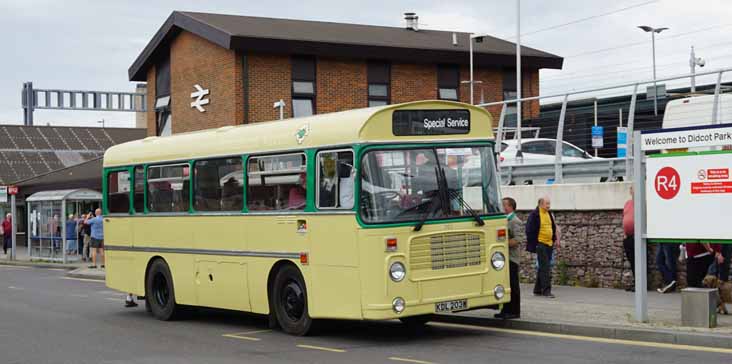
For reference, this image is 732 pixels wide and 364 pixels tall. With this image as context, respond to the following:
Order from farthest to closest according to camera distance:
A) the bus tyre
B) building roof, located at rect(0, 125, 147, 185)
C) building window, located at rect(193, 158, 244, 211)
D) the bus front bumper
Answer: building roof, located at rect(0, 125, 147, 185)
the bus tyre
building window, located at rect(193, 158, 244, 211)
the bus front bumper

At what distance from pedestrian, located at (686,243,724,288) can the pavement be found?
2.54m

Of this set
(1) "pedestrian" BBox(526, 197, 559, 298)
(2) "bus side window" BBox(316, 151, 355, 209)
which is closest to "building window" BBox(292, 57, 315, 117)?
(1) "pedestrian" BBox(526, 197, 559, 298)

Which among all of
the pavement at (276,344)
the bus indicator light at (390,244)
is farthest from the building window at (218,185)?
the bus indicator light at (390,244)

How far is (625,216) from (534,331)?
4.38 m

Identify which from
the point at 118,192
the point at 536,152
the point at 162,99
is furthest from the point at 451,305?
the point at 162,99

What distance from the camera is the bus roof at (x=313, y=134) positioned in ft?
42.3

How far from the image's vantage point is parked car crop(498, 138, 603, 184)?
21828mm

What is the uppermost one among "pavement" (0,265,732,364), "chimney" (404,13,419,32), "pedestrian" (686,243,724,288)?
"chimney" (404,13,419,32)

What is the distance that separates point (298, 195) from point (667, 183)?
15.2 feet

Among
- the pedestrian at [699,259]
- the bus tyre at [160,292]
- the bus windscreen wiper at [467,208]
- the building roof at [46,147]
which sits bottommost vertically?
the bus tyre at [160,292]

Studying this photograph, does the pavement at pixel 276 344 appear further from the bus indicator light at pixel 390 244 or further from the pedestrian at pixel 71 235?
the pedestrian at pixel 71 235

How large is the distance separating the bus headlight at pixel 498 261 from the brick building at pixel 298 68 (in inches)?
790

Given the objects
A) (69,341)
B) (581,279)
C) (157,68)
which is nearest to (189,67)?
(157,68)

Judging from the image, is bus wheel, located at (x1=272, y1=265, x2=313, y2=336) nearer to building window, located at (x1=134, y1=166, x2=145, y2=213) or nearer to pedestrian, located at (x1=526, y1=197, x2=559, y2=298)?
building window, located at (x1=134, y1=166, x2=145, y2=213)
